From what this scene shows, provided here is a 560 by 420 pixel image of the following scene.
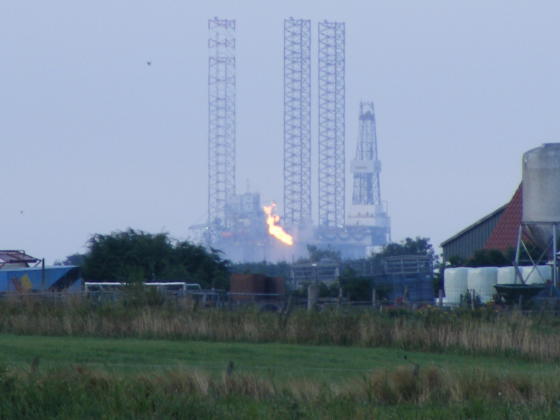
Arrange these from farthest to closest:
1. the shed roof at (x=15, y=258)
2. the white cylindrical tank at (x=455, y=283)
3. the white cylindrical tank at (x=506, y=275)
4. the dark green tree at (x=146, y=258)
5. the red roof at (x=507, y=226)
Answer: the red roof at (x=507, y=226) < the dark green tree at (x=146, y=258) < the shed roof at (x=15, y=258) < the white cylindrical tank at (x=455, y=283) < the white cylindrical tank at (x=506, y=275)

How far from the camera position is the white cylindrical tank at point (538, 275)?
179ft

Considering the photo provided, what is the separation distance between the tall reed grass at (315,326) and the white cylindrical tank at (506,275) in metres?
17.8

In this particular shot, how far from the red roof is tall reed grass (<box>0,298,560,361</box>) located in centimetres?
3646

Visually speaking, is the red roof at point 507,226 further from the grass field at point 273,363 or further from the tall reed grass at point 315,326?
the tall reed grass at point 315,326

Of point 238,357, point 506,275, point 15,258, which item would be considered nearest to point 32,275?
point 15,258

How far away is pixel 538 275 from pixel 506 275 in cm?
196

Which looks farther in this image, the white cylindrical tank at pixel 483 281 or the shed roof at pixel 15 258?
the shed roof at pixel 15 258

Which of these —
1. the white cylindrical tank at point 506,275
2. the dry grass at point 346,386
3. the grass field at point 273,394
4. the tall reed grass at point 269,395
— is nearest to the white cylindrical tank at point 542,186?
the white cylindrical tank at point 506,275

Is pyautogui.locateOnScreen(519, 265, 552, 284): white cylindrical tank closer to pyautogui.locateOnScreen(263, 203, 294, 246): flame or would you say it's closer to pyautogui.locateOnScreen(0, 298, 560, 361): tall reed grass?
pyautogui.locateOnScreen(0, 298, 560, 361): tall reed grass

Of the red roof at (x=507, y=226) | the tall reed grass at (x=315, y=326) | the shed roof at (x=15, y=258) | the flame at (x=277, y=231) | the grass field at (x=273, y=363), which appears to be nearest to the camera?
the grass field at (x=273, y=363)

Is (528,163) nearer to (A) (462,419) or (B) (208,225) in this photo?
(A) (462,419)

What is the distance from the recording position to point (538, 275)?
2160 inches

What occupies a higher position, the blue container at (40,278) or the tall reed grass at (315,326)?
the blue container at (40,278)

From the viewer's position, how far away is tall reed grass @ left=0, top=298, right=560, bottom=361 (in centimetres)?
3369
